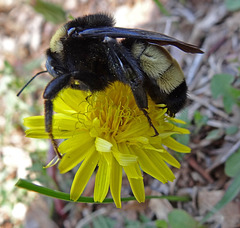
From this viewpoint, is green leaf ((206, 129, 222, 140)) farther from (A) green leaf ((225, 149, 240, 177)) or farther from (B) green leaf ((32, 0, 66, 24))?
(B) green leaf ((32, 0, 66, 24))

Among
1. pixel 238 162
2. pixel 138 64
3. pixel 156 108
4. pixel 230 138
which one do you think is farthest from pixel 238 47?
pixel 138 64

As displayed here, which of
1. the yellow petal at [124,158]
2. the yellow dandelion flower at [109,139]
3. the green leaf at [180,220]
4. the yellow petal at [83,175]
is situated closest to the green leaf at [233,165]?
the green leaf at [180,220]

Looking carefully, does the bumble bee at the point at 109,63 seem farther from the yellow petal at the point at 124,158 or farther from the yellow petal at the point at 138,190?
the yellow petal at the point at 138,190

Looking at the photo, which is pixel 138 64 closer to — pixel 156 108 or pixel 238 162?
pixel 156 108

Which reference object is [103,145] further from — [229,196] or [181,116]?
[229,196]

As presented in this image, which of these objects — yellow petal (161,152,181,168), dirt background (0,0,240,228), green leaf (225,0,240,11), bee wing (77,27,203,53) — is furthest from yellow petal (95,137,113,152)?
green leaf (225,0,240,11)

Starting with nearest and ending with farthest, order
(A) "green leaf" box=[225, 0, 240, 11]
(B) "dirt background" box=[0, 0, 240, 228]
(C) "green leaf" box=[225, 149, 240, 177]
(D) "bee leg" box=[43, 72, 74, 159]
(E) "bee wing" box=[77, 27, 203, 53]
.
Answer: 1. (E) "bee wing" box=[77, 27, 203, 53]
2. (D) "bee leg" box=[43, 72, 74, 159]
3. (C) "green leaf" box=[225, 149, 240, 177]
4. (B) "dirt background" box=[0, 0, 240, 228]
5. (A) "green leaf" box=[225, 0, 240, 11]
